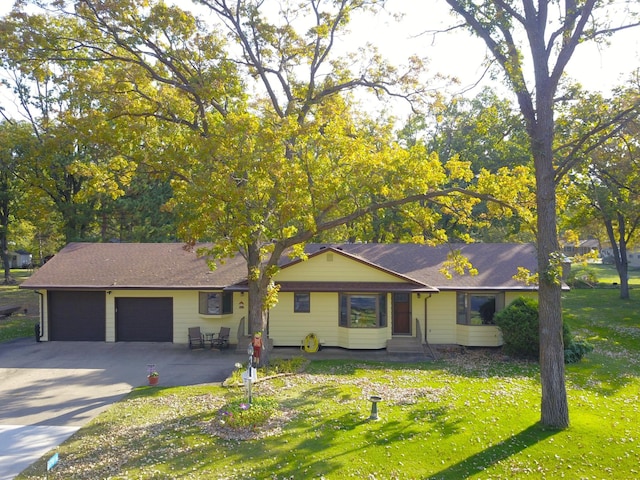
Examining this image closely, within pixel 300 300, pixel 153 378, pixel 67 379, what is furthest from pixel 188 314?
pixel 153 378

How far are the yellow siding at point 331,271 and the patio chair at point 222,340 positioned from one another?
314 centimetres

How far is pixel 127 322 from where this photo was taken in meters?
20.5

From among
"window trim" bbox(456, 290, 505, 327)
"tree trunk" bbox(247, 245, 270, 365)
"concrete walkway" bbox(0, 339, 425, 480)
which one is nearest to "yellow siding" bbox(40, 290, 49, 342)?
"concrete walkway" bbox(0, 339, 425, 480)

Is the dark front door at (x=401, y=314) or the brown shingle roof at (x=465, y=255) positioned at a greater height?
the brown shingle roof at (x=465, y=255)

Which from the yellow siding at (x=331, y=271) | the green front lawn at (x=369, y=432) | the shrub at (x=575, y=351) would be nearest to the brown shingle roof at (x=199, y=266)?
the yellow siding at (x=331, y=271)

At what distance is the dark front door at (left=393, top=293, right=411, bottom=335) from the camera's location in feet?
65.8

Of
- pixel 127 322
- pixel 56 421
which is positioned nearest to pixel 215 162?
pixel 56 421

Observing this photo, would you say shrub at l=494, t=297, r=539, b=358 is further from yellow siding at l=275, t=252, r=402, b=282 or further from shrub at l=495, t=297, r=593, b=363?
yellow siding at l=275, t=252, r=402, b=282

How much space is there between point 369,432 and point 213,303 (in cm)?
1115

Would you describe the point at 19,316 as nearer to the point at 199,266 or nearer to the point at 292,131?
the point at 199,266

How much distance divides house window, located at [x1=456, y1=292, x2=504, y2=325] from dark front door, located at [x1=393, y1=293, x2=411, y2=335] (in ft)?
7.77

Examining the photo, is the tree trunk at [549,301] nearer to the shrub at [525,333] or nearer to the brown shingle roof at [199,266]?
the shrub at [525,333]

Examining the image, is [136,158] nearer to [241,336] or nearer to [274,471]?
[241,336]

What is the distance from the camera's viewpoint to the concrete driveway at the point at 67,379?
34.1 ft
